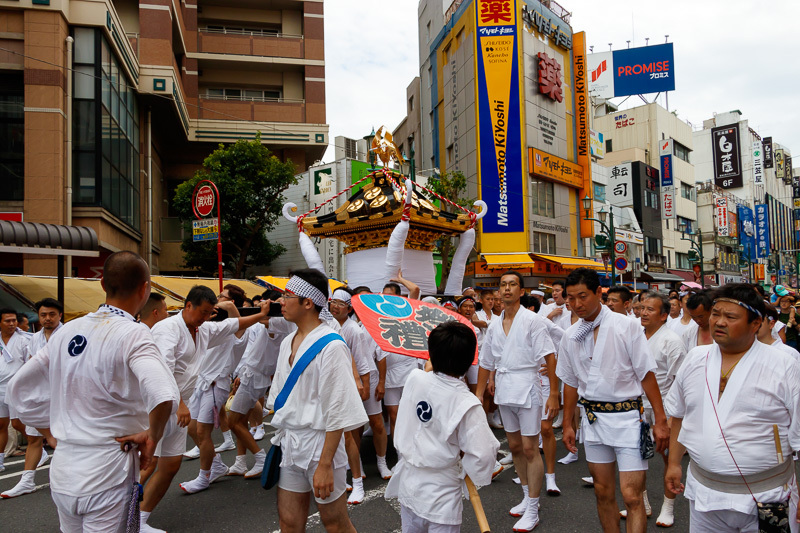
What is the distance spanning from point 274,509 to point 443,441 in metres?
2.90

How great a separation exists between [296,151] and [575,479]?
28.1 m

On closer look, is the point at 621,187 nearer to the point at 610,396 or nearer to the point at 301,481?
the point at 610,396

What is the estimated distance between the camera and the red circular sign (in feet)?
44.3

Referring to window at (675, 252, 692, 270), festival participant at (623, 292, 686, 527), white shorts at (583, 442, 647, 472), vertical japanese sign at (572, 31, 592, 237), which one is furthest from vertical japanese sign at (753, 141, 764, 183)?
white shorts at (583, 442, 647, 472)

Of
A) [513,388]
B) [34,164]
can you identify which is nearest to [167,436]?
[513,388]

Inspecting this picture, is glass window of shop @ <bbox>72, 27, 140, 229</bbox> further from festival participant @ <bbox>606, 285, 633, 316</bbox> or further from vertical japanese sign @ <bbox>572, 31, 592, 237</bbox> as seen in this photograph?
vertical japanese sign @ <bbox>572, 31, 592, 237</bbox>

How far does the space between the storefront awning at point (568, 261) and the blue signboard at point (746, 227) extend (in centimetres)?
3503

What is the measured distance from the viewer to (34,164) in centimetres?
1563

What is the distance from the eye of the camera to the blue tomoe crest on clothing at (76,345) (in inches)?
108

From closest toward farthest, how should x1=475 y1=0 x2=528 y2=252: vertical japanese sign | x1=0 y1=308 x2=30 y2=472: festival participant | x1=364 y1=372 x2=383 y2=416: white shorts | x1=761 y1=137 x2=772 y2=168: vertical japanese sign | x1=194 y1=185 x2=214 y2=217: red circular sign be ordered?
1. x1=364 y1=372 x2=383 y2=416: white shorts
2. x1=0 y1=308 x2=30 y2=472: festival participant
3. x1=194 y1=185 x2=214 y2=217: red circular sign
4. x1=475 y1=0 x2=528 y2=252: vertical japanese sign
5. x1=761 y1=137 x2=772 y2=168: vertical japanese sign

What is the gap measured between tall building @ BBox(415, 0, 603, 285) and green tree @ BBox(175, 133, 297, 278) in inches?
404

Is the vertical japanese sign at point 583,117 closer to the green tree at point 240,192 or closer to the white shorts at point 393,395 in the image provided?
the green tree at point 240,192

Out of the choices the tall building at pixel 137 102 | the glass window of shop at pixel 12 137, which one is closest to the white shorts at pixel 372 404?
the tall building at pixel 137 102

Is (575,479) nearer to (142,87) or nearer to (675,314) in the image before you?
(675,314)
